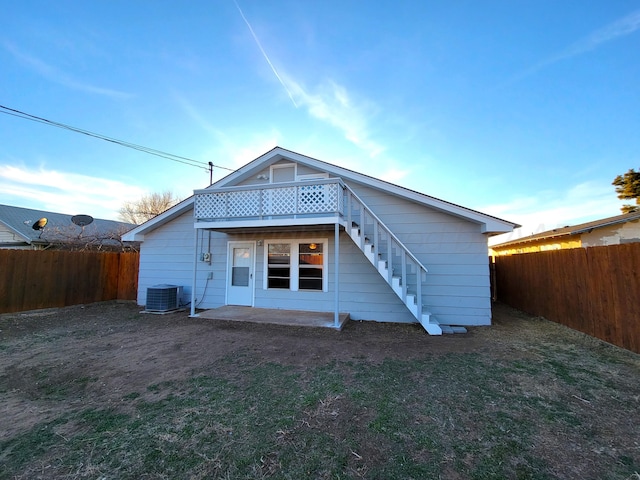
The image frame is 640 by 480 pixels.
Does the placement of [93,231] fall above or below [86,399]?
above

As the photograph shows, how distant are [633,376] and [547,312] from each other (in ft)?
13.8

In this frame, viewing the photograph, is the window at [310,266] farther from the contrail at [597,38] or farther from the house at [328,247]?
the contrail at [597,38]

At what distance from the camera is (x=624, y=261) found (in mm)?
4938

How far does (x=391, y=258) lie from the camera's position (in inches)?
275

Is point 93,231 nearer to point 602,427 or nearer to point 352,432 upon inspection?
point 352,432

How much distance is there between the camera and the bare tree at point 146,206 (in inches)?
1003

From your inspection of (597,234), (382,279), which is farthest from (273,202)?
(597,234)

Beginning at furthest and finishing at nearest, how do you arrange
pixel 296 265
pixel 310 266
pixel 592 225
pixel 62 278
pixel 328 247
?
pixel 592 225 → pixel 62 278 → pixel 296 265 → pixel 310 266 → pixel 328 247

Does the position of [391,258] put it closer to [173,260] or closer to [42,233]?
[173,260]

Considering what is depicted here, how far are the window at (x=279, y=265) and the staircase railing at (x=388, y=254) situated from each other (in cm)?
238

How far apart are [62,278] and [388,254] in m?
10.8

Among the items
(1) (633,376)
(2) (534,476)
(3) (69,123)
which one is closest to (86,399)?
(2) (534,476)

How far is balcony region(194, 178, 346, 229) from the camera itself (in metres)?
6.97

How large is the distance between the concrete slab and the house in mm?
344
